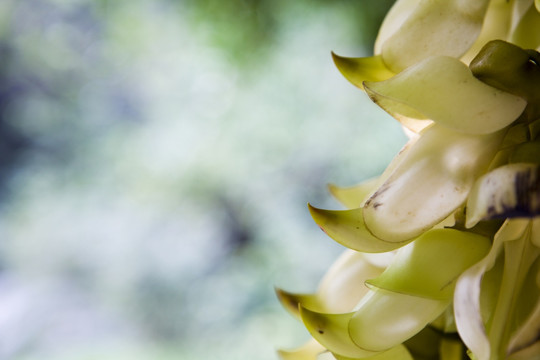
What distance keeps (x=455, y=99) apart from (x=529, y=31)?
4 centimetres

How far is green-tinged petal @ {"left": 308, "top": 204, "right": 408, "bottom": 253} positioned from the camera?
13 centimetres

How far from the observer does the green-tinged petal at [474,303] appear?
11 centimetres

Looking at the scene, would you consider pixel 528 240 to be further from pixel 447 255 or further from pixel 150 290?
pixel 150 290

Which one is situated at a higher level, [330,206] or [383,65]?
[330,206]

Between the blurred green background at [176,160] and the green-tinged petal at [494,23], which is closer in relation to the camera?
the green-tinged petal at [494,23]

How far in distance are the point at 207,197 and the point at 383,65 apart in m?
1.09

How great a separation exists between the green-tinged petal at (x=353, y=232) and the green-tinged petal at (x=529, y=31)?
5cm

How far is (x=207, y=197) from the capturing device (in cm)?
123

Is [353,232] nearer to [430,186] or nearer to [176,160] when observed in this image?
[430,186]

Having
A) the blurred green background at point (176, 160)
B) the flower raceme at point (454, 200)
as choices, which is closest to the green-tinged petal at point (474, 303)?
the flower raceme at point (454, 200)

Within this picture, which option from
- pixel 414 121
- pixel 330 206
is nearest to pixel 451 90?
pixel 414 121

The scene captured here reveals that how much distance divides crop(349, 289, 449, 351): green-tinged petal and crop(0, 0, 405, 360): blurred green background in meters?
1.07

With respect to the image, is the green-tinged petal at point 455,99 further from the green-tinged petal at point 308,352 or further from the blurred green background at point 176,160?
the blurred green background at point 176,160

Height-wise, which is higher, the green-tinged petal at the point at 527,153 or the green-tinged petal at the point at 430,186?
the green-tinged petal at the point at 430,186
